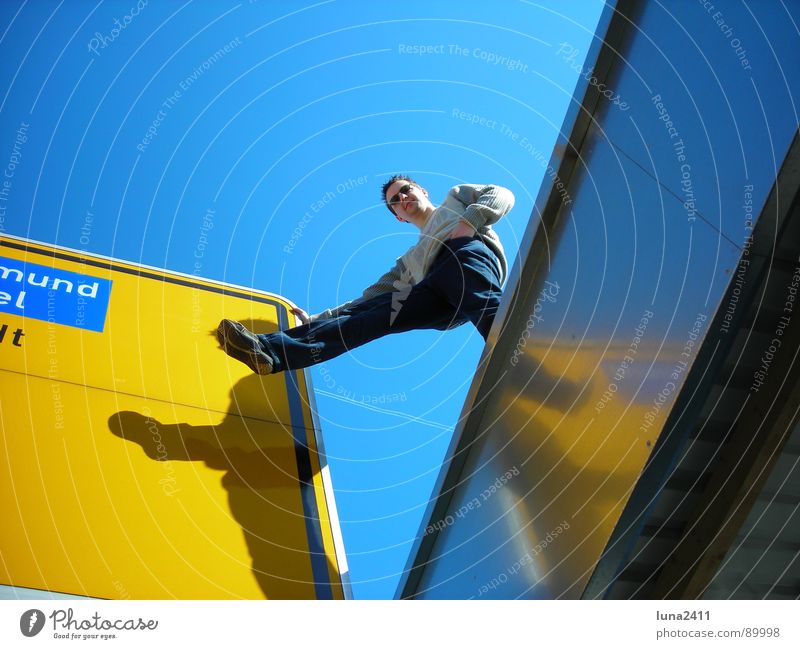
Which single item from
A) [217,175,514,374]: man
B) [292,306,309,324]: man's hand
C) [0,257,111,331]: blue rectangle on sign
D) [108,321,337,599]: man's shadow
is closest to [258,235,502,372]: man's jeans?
[217,175,514,374]: man

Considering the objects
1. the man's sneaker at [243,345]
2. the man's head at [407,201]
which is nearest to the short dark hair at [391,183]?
the man's head at [407,201]

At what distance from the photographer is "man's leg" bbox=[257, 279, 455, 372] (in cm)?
319

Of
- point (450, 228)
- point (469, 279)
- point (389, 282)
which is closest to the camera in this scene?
point (469, 279)

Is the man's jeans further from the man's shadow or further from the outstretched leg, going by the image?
the man's shadow

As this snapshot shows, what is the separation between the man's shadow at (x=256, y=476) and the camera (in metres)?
2.69

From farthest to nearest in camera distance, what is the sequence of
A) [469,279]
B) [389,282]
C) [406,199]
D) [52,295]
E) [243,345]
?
1. [406,199]
2. [389,282]
3. [469,279]
4. [52,295]
5. [243,345]

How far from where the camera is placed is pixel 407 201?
4.05 meters

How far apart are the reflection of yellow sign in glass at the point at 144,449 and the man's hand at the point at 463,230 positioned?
1.00m

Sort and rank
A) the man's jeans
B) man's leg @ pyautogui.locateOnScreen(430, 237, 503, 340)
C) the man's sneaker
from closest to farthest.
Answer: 1. the man's sneaker
2. the man's jeans
3. man's leg @ pyautogui.locateOnScreen(430, 237, 503, 340)

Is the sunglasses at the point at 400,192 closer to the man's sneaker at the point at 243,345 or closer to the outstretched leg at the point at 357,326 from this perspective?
the outstretched leg at the point at 357,326

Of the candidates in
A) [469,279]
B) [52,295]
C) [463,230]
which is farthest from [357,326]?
[52,295]

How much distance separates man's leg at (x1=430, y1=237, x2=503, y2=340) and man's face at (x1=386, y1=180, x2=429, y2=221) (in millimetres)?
464

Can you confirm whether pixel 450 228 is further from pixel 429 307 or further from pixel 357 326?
pixel 357 326

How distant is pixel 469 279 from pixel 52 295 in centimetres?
176
